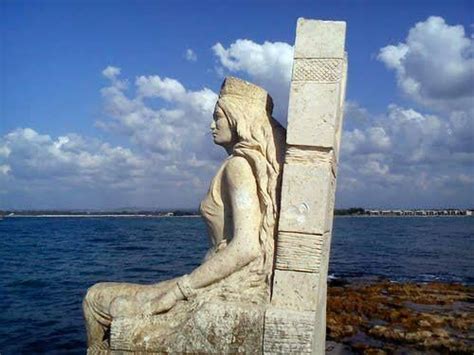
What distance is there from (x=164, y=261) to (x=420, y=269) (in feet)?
48.0

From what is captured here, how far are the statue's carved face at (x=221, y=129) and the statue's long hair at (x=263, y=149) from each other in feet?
0.17

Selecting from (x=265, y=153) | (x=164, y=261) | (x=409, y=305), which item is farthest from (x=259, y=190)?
(x=164, y=261)

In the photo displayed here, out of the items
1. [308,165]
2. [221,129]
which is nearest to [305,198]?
[308,165]

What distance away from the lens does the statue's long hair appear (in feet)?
16.1

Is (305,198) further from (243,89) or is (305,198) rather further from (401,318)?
(401,318)

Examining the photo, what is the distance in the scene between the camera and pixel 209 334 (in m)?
4.62

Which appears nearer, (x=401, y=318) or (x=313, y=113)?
(x=313, y=113)

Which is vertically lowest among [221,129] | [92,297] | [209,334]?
[209,334]

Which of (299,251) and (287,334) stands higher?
(299,251)

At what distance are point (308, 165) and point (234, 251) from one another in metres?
1.04

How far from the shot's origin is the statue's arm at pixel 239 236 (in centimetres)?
483

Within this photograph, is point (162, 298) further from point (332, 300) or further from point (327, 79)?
point (332, 300)

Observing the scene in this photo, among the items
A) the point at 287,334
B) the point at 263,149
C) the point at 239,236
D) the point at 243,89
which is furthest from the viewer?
the point at 243,89

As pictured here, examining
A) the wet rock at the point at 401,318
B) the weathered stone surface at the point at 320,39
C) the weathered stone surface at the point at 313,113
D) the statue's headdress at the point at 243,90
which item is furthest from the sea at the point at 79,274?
the weathered stone surface at the point at 320,39
